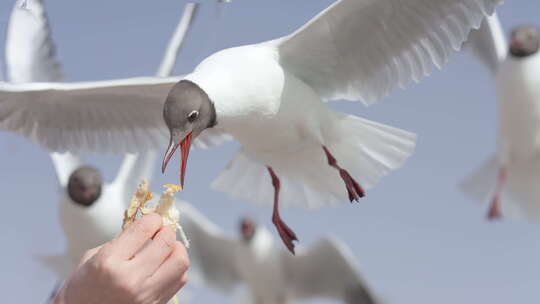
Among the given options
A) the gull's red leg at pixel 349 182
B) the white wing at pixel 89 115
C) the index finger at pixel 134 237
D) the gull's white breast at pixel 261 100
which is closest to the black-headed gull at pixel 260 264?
the white wing at pixel 89 115

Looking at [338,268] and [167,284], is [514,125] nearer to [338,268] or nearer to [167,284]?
[338,268]

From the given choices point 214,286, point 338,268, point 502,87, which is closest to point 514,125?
point 502,87

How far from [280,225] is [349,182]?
301 mm

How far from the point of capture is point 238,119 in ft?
7.79

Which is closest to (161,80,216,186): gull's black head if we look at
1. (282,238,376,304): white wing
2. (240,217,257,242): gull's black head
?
(282,238,376,304): white wing

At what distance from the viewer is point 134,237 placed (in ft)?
3.44

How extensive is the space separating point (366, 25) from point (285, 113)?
368mm

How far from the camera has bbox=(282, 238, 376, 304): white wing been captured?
5469mm

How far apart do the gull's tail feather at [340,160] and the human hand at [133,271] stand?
1776 millimetres

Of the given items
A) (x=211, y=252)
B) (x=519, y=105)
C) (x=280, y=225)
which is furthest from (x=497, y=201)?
(x=280, y=225)

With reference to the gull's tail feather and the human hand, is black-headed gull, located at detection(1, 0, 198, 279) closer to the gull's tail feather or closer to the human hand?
the gull's tail feather

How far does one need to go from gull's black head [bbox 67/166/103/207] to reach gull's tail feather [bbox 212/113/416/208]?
2.69 meters

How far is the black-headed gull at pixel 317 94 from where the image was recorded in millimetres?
2303

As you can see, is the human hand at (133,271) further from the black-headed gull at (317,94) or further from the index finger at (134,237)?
the black-headed gull at (317,94)
